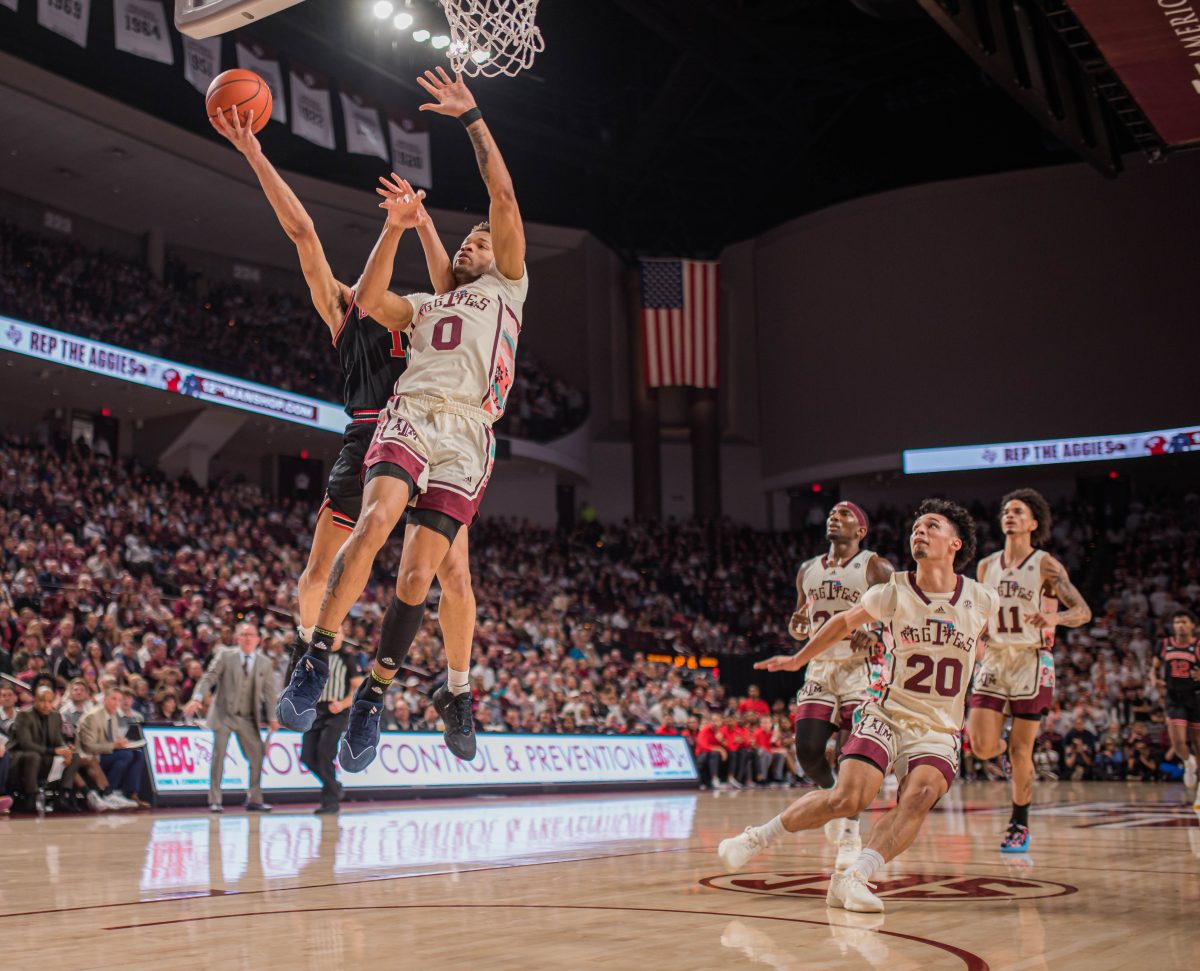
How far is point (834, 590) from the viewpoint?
8508 mm

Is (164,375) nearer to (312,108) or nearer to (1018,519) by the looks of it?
(312,108)

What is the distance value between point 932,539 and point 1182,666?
8691mm

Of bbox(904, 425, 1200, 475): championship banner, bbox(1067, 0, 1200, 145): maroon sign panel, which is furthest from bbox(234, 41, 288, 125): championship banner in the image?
bbox(904, 425, 1200, 475): championship banner

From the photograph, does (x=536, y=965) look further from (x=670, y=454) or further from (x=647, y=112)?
(x=670, y=454)

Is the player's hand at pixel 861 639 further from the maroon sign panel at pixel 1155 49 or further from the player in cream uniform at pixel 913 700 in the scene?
the maroon sign panel at pixel 1155 49

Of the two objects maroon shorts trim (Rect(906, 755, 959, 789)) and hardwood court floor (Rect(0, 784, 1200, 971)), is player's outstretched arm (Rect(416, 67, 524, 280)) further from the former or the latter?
maroon shorts trim (Rect(906, 755, 959, 789))

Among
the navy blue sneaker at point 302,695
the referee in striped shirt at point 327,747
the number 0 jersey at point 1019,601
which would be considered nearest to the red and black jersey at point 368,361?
the navy blue sneaker at point 302,695

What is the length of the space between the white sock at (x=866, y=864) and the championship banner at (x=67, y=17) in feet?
64.1

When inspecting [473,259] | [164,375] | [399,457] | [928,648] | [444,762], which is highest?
[164,375]

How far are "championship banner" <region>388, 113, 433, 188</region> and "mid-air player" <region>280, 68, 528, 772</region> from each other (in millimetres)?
21351

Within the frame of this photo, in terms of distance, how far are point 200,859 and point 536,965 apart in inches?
150

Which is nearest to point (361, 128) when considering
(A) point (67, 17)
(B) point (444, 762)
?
(A) point (67, 17)

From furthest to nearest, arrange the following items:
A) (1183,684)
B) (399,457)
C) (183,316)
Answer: (183,316), (1183,684), (399,457)

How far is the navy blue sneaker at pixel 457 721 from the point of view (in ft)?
18.5
